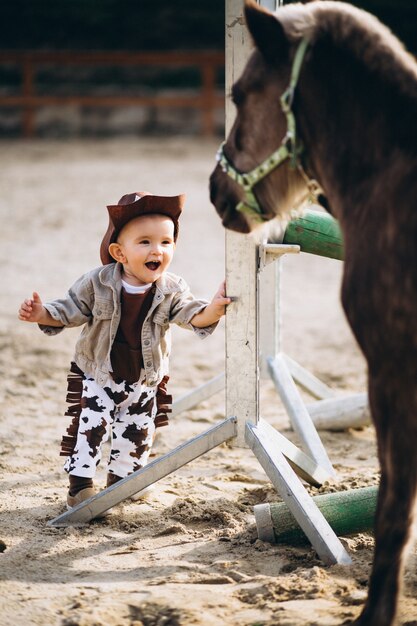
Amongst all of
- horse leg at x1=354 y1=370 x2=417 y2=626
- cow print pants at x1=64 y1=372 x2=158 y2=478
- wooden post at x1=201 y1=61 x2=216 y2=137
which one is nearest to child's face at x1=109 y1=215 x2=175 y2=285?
cow print pants at x1=64 y1=372 x2=158 y2=478

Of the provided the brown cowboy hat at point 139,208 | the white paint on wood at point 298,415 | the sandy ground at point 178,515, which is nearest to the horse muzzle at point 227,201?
the brown cowboy hat at point 139,208

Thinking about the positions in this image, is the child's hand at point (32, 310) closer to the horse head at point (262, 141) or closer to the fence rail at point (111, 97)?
the horse head at point (262, 141)

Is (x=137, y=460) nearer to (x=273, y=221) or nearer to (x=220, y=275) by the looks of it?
(x=273, y=221)

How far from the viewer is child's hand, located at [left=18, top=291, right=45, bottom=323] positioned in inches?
141

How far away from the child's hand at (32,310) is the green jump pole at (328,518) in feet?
3.77

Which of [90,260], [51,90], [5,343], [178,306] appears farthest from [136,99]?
[178,306]

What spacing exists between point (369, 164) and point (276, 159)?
310mm

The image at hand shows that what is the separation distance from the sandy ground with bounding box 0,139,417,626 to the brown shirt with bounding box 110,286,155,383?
0.61 metres

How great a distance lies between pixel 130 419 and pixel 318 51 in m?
1.86

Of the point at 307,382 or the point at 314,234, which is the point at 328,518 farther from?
the point at 307,382

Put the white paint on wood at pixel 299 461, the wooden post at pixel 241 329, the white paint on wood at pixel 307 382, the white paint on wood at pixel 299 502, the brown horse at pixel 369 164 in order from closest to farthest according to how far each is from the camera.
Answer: the brown horse at pixel 369 164 → the white paint on wood at pixel 299 502 → the wooden post at pixel 241 329 → the white paint on wood at pixel 299 461 → the white paint on wood at pixel 307 382

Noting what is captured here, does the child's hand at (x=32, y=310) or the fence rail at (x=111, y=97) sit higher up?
the fence rail at (x=111, y=97)

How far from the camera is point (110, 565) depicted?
3289mm

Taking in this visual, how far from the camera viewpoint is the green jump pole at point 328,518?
3432 millimetres
